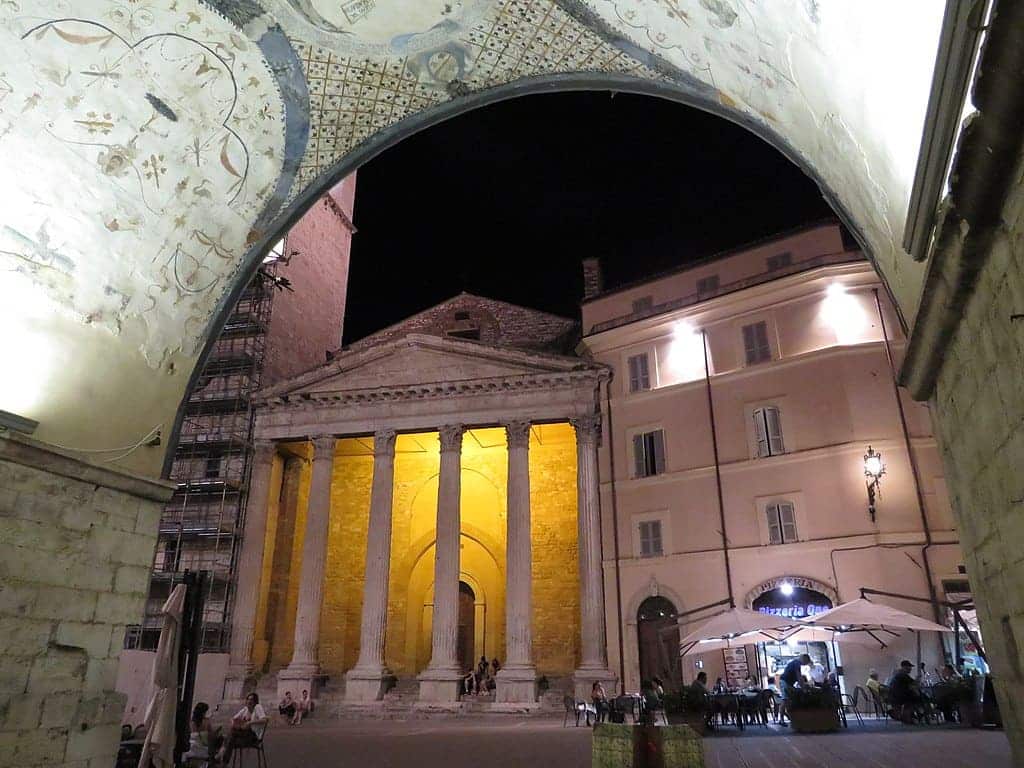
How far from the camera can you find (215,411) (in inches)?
976

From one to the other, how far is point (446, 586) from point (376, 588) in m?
2.11

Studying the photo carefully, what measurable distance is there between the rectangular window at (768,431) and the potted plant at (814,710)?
743 cm

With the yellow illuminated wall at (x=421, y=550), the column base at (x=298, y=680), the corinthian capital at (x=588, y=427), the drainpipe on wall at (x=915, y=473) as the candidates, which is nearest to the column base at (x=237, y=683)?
the column base at (x=298, y=680)

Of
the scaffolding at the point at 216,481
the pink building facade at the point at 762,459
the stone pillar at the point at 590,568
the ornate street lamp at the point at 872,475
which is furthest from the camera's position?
the scaffolding at the point at 216,481

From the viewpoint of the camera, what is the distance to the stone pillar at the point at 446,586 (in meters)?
19.4

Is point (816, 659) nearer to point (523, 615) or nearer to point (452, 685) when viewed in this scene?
point (523, 615)

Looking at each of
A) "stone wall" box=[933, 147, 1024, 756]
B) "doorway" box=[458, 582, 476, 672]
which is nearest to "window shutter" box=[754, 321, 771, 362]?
"doorway" box=[458, 582, 476, 672]

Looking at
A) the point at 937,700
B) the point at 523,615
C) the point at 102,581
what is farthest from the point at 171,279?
the point at 523,615

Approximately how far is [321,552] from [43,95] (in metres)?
18.2

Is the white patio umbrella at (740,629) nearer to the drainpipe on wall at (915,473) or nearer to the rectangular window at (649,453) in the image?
the drainpipe on wall at (915,473)

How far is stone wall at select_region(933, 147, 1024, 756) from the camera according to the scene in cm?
301

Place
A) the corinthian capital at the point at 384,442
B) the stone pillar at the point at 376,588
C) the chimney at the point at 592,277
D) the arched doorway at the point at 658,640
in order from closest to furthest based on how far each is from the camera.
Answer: the arched doorway at the point at 658,640 → the stone pillar at the point at 376,588 → the corinthian capital at the point at 384,442 → the chimney at the point at 592,277

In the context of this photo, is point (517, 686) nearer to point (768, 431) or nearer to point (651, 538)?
point (651, 538)

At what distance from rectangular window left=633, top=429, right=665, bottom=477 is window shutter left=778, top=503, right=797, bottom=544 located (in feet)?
11.2
